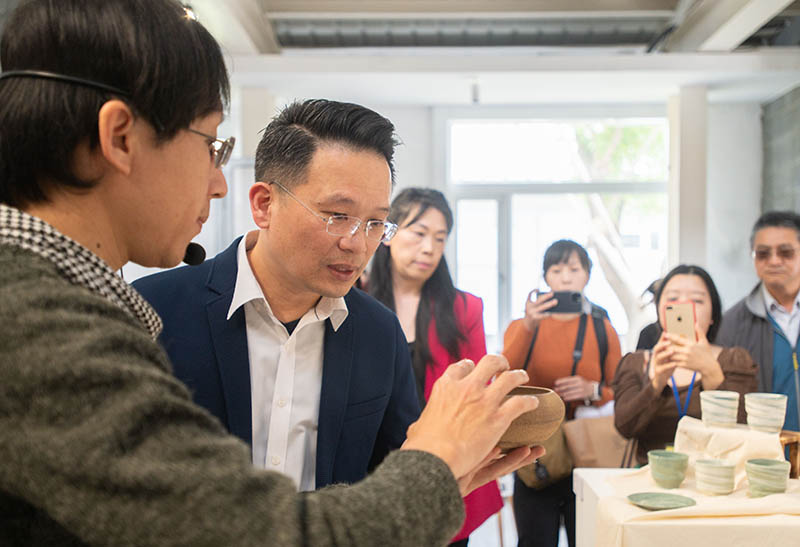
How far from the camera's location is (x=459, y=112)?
624cm

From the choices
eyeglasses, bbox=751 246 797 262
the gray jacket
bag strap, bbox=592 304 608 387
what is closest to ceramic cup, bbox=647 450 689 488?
bag strap, bbox=592 304 608 387

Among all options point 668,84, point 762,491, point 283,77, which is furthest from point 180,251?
Result: point 668,84

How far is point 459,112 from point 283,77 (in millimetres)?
1842

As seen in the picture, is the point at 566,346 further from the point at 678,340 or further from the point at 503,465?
the point at 503,465

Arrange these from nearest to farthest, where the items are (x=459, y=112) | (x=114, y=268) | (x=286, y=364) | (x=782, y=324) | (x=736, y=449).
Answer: (x=114, y=268)
(x=286, y=364)
(x=736, y=449)
(x=782, y=324)
(x=459, y=112)

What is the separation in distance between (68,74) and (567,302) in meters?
2.86

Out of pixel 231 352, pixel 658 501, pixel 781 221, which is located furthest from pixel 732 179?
pixel 231 352

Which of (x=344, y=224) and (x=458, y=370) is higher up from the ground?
(x=344, y=224)

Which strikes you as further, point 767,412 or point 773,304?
point 773,304

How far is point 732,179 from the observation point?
242 inches

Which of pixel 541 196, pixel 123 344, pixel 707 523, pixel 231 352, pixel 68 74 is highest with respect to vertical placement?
pixel 541 196

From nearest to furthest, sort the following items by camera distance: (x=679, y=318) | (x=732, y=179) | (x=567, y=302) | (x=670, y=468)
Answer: (x=670, y=468) < (x=679, y=318) < (x=567, y=302) < (x=732, y=179)

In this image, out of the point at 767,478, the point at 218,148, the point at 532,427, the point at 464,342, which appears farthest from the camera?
the point at 464,342

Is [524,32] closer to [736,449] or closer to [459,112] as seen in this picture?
[459,112]
